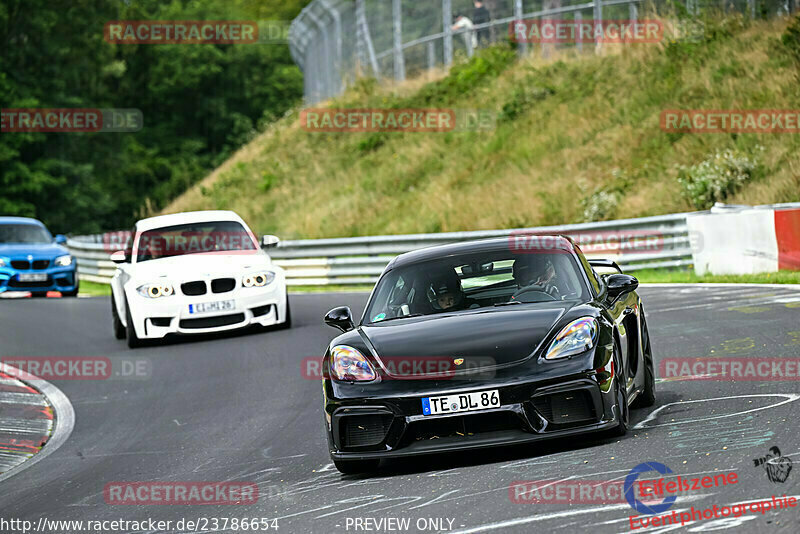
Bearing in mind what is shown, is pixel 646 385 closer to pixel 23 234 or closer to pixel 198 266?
pixel 198 266

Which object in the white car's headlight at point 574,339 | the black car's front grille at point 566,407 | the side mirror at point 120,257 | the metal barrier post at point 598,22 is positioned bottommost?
the black car's front grille at point 566,407

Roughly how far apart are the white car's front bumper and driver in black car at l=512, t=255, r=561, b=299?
790 cm

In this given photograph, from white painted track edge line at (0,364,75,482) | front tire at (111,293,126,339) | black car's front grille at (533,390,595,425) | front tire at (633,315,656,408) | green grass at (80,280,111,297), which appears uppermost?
black car's front grille at (533,390,595,425)

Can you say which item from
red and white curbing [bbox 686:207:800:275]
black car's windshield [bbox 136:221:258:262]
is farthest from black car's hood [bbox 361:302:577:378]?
red and white curbing [bbox 686:207:800:275]

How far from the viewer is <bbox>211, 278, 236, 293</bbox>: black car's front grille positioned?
15.7m

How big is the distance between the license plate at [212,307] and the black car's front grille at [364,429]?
28.3ft

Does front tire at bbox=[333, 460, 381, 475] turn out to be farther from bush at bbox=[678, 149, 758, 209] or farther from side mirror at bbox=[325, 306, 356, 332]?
bush at bbox=[678, 149, 758, 209]

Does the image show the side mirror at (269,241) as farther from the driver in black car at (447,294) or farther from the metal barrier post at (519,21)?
the metal barrier post at (519,21)

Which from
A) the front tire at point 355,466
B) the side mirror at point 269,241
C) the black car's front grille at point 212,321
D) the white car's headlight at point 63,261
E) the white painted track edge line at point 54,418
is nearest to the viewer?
the front tire at point 355,466

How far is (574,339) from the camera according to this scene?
712 cm

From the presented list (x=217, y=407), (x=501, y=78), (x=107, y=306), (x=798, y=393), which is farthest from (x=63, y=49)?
(x=798, y=393)

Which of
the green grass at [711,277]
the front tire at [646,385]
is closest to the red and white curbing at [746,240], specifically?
the green grass at [711,277]

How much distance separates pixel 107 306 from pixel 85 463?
527 inches

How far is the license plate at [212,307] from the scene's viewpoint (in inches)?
614
